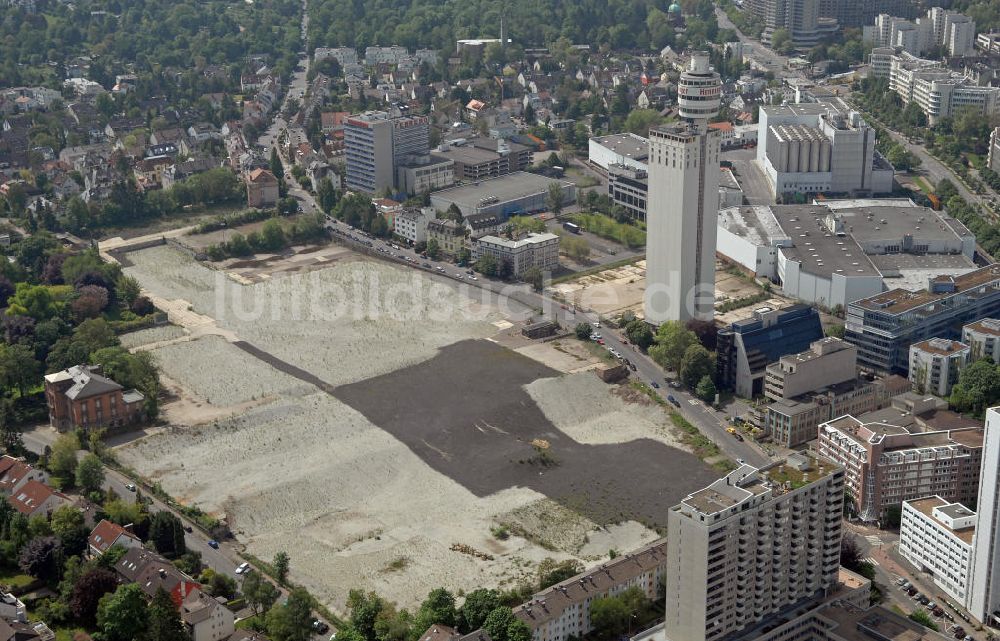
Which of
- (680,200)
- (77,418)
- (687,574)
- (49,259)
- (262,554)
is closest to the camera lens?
(687,574)

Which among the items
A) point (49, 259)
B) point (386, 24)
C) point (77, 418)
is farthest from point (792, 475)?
point (386, 24)

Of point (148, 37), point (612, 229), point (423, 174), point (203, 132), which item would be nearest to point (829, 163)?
point (612, 229)

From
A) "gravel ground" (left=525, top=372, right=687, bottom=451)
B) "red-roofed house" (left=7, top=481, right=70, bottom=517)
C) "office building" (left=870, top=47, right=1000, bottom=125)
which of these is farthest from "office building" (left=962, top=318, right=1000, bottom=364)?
"office building" (left=870, top=47, right=1000, bottom=125)

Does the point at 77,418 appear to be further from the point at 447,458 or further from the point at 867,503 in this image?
the point at 867,503

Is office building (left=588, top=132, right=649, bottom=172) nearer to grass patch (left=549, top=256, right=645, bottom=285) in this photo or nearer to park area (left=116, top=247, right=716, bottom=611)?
grass patch (left=549, top=256, right=645, bottom=285)

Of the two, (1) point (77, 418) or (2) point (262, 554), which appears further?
(1) point (77, 418)

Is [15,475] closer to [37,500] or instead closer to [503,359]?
[37,500]
